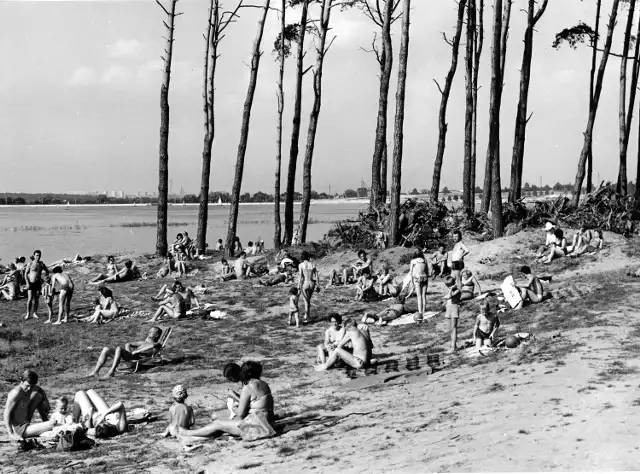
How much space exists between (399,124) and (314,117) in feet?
23.5

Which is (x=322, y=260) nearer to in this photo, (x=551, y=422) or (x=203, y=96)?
(x=203, y=96)

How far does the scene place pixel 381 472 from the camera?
7066 millimetres

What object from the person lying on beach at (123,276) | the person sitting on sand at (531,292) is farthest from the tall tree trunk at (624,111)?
the person lying on beach at (123,276)

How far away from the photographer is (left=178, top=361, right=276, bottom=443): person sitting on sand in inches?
342

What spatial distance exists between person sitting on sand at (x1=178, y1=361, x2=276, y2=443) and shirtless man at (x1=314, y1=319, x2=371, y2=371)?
340 cm

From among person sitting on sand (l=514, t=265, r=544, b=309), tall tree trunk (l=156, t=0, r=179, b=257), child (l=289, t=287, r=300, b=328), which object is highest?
tall tree trunk (l=156, t=0, r=179, b=257)

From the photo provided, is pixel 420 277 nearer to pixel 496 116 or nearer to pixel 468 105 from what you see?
pixel 496 116

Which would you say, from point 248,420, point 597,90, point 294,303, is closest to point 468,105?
point 597,90

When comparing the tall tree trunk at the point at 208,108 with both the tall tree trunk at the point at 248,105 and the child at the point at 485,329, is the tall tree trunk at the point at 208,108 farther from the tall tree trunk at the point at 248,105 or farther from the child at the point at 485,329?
the child at the point at 485,329

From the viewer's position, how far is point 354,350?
12336mm

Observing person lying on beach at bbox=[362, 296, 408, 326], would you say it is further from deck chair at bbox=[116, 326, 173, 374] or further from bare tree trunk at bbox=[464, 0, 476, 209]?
A: bare tree trunk at bbox=[464, 0, 476, 209]

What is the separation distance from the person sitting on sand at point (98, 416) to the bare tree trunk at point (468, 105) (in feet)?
69.8

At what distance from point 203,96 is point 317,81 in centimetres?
506

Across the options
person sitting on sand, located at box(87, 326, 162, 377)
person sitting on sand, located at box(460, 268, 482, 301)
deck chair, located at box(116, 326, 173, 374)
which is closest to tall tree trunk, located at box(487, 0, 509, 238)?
person sitting on sand, located at box(460, 268, 482, 301)
